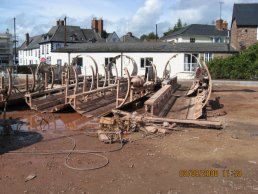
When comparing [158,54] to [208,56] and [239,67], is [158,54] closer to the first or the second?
[208,56]

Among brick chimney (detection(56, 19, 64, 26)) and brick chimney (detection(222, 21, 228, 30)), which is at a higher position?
brick chimney (detection(56, 19, 64, 26))

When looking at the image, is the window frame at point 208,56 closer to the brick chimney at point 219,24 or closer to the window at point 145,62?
the window at point 145,62

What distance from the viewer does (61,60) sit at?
40.0m

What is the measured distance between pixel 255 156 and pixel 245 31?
33.2 meters

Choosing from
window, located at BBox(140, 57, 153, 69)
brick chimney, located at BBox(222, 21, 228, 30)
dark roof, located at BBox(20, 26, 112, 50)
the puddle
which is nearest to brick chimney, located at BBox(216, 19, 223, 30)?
brick chimney, located at BBox(222, 21, 228, 30)

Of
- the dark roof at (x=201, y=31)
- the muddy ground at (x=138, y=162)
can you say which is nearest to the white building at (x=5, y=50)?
the dark roof at (x=201, y=31)

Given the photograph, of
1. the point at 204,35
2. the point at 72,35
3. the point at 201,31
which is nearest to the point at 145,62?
the point at 204,35

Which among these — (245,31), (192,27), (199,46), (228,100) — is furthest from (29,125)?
(192,27)

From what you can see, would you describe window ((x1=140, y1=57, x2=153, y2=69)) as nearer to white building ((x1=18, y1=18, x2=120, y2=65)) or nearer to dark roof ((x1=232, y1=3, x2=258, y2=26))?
dark roof ((x1=232, y1=3, x2=258, y2=26))

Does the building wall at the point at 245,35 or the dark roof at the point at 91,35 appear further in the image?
the dark roof at the point at 91,35
